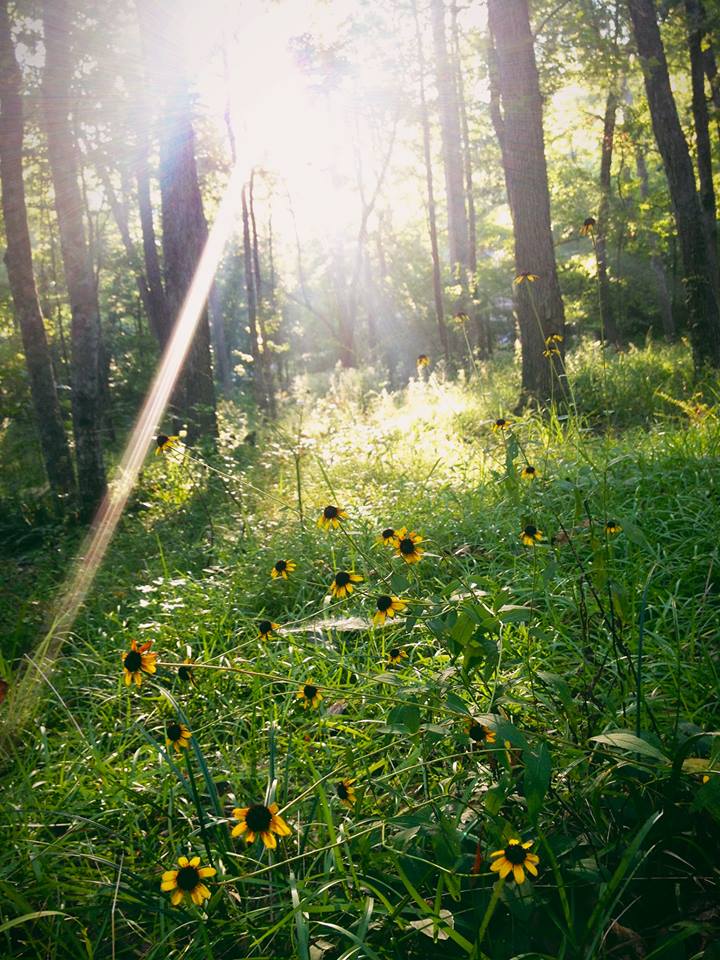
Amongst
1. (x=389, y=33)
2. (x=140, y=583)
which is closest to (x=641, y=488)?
(x=140, y=583)

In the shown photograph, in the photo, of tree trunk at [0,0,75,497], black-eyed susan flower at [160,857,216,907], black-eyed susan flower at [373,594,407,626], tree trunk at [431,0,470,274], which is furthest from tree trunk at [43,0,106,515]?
tree trunk at [431,0,470,274]

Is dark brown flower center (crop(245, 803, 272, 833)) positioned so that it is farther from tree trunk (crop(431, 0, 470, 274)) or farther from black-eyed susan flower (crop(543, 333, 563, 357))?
tree trunk (crop(431, 0, 470, 274))

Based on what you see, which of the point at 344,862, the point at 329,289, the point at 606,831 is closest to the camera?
the point at 606,831

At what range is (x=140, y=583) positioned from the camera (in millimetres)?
4039

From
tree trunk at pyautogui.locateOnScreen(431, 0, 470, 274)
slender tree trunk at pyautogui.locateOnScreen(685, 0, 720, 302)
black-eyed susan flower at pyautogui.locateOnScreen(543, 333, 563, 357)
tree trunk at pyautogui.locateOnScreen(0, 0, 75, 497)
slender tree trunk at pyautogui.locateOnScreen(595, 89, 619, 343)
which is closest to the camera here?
black-eyed susan flower at pyautogui.locateOnScreen(543, 333, 563, 357)

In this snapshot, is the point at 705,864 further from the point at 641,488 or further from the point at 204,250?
the point at 204,250

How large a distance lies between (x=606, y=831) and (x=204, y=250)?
300 inches

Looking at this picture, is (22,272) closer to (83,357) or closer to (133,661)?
(83,357)

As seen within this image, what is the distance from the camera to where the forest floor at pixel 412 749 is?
1251mm

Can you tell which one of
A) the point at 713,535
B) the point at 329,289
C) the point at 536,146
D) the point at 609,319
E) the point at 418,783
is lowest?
the point at 418,783

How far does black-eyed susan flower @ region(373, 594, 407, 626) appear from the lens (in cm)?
152

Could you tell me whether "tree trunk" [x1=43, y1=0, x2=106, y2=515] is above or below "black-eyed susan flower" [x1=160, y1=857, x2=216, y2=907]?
above

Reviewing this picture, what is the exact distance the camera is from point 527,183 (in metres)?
6.35

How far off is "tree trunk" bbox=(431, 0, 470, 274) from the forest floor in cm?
1273
